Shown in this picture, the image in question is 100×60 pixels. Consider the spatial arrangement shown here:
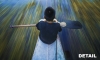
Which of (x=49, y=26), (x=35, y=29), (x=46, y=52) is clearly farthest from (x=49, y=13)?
(x=35, y=29)

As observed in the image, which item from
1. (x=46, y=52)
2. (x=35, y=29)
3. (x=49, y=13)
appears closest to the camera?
(x=49, y=13)

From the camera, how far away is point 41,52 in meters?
1.47

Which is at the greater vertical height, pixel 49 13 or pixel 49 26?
pixel 49 13

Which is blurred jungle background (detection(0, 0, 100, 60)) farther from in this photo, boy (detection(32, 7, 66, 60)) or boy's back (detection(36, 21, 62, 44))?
boy's back (detection(36, 21, 62, 44))

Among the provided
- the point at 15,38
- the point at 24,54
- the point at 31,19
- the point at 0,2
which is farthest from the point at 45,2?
the point at 24,54

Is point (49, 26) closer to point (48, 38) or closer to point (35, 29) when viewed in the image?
point (48, 38)

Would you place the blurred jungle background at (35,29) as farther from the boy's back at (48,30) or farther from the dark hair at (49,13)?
the dark hair at (49,13)

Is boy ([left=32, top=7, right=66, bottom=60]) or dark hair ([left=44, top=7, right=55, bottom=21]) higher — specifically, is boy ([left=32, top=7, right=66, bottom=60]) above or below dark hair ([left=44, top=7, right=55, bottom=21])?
below

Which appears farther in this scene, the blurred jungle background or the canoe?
the blurred jungle background

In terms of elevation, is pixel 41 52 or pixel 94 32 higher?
pixel 41 52

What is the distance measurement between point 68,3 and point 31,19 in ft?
3.20

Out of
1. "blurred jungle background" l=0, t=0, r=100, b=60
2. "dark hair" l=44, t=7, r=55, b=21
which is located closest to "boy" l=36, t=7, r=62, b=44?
"dark hair" l=44, t=7, r=55, b=21

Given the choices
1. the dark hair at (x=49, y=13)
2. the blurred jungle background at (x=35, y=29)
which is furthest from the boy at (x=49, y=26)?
the blurred jungle background at (x=35, y=29)

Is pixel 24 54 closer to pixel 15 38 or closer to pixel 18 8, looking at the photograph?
pixel 15 38
